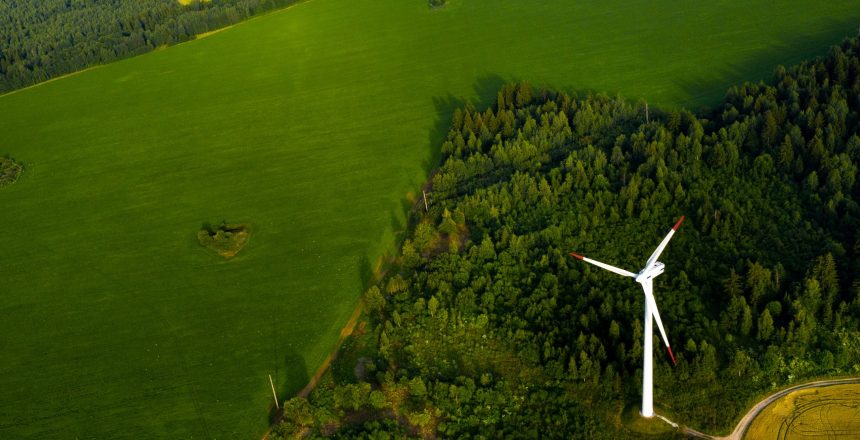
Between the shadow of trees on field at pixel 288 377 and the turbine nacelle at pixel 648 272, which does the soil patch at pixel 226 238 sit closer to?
the shadow of trees on field at pixel 288 377

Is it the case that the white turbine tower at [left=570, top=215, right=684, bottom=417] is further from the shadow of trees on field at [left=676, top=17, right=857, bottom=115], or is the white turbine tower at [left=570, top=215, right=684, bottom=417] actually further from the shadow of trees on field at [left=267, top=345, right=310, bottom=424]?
the shadow of trees on field at [left=676, top=17, right=857, bottom=115]

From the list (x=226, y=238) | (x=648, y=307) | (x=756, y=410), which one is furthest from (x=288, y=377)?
(x=756, y=410)

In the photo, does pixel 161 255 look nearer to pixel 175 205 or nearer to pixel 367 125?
pixel 175 205

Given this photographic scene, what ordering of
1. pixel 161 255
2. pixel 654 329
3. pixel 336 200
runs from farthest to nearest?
pixel 336 200 → pixel 161 255 → pixel 654 329

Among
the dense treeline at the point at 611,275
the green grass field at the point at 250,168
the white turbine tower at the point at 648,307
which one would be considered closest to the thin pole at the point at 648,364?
the white turbine tower at the point at 648,307

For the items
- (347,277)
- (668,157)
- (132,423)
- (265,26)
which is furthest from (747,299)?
(265,26)

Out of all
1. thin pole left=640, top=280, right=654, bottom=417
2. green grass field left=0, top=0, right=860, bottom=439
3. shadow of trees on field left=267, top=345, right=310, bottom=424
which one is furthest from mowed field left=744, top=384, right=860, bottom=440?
green grass field left=0, top=0, right=860, bottom=439
